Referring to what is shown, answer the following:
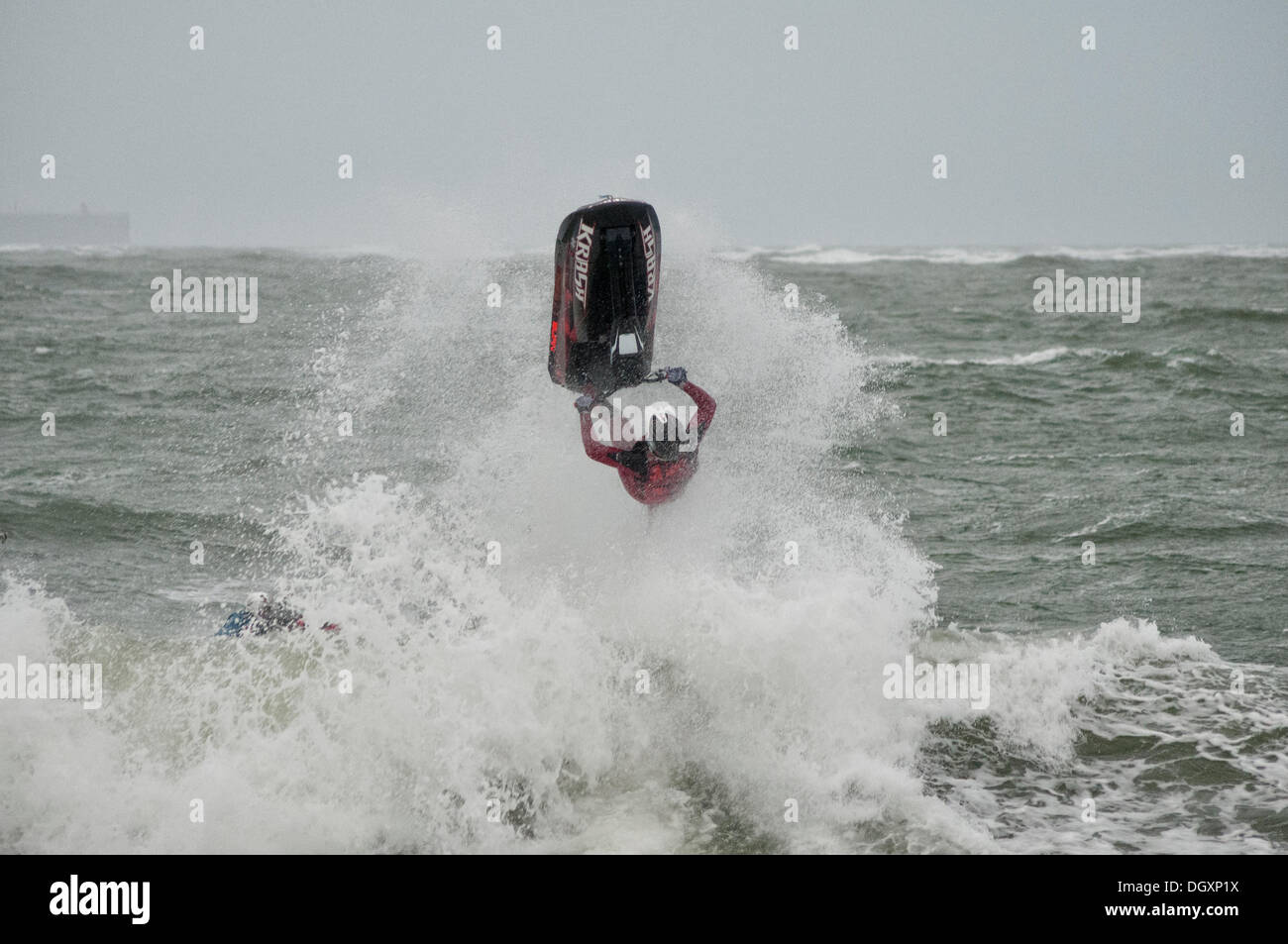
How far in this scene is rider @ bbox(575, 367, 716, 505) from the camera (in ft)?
40.0

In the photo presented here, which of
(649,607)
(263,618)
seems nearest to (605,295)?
(649,607)

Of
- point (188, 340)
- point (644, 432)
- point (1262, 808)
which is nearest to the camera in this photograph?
point (1262, 808)

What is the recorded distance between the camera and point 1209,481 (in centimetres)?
1978

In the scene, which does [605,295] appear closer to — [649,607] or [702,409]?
[702,409]

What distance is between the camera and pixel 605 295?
13.1m

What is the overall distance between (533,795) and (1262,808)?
19.8 feet

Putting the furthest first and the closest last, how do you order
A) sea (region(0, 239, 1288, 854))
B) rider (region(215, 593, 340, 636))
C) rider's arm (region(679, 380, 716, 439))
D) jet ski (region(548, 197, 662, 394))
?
jet ski (region(548, 197, 662, 394)), rider's arm (region(679, 380, 716, 439)), rider (region(215, 593, 340, 636)), sea (region(0, 239, 1288, 854))

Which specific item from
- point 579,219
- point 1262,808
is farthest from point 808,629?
point 579,219

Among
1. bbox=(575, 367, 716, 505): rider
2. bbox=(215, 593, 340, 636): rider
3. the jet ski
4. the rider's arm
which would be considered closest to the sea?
bbox=(215, 593, 340, 636): rider

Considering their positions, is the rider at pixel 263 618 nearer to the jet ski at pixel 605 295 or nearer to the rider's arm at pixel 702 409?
the jet ski at pixel 605 295

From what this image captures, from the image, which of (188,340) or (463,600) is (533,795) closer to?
(463,600)

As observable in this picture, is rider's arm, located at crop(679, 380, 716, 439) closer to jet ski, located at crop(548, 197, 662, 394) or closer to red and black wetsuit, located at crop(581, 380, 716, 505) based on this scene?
red and black wetsuit, located at crop(581, 380, 716, 505)
